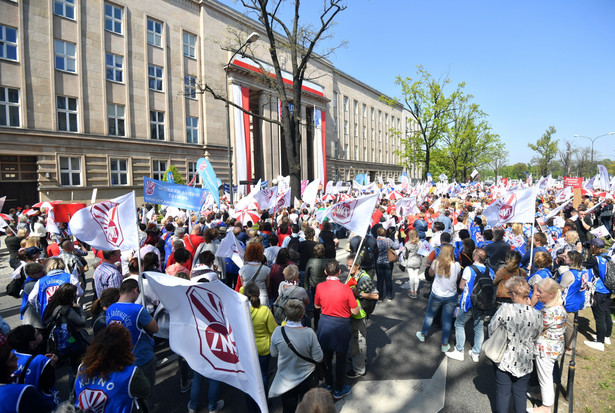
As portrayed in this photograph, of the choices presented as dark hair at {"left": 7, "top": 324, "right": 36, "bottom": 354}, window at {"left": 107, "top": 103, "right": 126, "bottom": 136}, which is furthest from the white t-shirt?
window at {"left": 107, "top": 103, "right": 126, "bottom": 136}

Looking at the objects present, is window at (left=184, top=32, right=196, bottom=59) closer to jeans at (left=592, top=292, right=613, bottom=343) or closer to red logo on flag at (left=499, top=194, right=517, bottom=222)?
red logo on flag at (left=499, top=194, right=517, bottom=222)

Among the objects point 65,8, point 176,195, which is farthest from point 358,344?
point 65,8

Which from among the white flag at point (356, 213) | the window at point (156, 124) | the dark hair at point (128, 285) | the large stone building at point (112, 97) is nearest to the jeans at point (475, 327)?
the white flag at point (356, 213)

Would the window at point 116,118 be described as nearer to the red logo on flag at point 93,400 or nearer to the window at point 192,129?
the window at point 192,129

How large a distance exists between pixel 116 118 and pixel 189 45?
9.86 meters

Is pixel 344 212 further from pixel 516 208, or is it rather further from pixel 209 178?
pixel 209 178

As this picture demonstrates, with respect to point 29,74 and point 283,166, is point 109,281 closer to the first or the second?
point 29,74

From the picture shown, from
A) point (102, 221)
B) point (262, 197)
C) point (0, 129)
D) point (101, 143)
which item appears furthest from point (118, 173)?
point (102, 221)

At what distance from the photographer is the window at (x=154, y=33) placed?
27.0 m

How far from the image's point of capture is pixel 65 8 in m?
22.3

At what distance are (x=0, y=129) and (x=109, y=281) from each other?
21368 mm

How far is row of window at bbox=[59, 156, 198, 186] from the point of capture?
22.6 meters

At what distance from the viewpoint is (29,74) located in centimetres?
2067

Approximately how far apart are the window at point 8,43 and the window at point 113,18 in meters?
5.95
